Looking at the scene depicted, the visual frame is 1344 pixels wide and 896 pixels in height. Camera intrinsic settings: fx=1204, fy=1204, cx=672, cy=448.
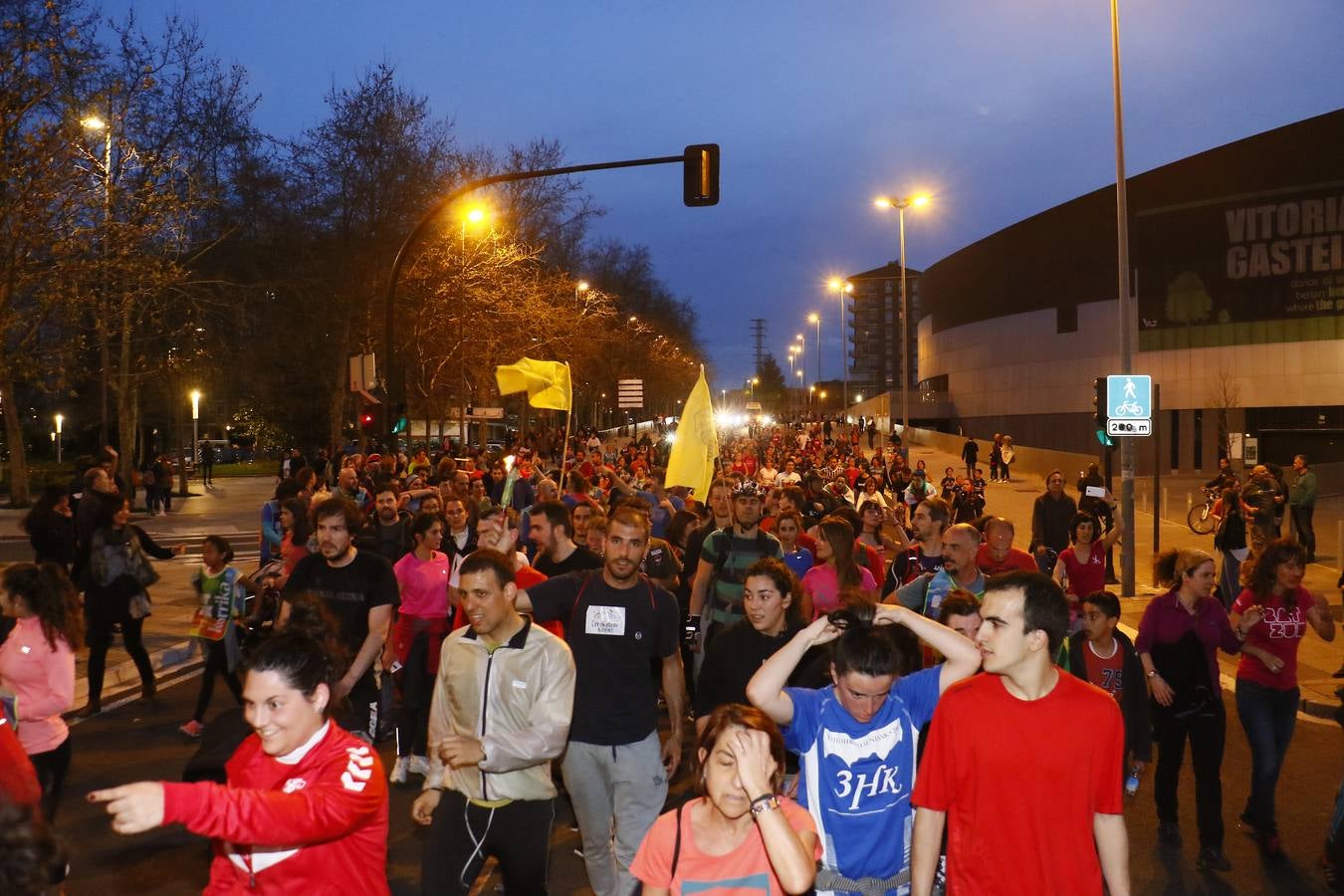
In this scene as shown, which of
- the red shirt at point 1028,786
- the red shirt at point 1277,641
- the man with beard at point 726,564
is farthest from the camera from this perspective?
the man with beard at point 726,564

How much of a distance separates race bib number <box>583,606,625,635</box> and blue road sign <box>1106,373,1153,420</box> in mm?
13115

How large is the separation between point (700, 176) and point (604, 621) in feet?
39.8

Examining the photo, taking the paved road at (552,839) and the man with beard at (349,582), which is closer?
the paved road at (552,839)

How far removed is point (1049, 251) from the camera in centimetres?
6569

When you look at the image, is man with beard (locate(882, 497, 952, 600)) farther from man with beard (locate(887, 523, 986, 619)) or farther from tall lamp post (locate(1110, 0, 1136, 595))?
tall lamp post (locate(1110, 0, 1136, 595))

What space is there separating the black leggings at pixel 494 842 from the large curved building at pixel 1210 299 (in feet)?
169

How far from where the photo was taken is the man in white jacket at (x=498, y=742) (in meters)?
4.46

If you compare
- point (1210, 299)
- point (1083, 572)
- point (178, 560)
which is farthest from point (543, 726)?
point (1210, 299)

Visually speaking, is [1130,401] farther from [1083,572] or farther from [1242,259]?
[1242,259]

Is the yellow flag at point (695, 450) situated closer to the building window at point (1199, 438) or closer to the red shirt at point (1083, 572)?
the red shirt at point (1083, 572)

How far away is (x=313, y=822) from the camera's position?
304 cm

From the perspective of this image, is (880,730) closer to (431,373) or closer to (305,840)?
(305,840)

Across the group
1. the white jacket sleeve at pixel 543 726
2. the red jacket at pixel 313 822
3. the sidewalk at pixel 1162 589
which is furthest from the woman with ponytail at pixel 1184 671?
the red jacket at pixel 313 822

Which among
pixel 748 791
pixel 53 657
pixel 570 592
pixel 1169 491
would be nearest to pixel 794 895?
pixel 748 791
